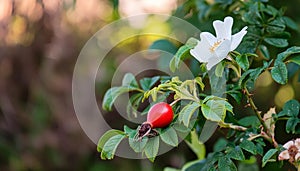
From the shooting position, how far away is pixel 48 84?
223cm

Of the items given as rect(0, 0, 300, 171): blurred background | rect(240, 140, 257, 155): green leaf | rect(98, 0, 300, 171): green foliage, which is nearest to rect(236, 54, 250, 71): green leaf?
rect(98, 0, 300, 171): green foliage

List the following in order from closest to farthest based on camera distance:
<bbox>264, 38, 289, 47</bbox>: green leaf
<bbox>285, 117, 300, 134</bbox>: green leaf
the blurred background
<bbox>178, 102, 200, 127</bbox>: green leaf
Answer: <bbox>178, 102, 200, 127</bbox>: green leaf, <bbox>285, 117, 300, 134</bbox>: green leaf, <bbox>264, 38, 289, 47</bbox>: green leaf, the blurred background

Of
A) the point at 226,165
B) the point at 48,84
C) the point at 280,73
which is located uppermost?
the point at 280,73

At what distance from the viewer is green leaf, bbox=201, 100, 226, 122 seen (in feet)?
1.76

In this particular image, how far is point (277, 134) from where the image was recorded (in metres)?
1.38

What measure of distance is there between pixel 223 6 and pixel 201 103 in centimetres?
41

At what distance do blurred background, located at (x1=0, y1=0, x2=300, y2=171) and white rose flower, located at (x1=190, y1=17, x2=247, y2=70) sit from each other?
1.39m

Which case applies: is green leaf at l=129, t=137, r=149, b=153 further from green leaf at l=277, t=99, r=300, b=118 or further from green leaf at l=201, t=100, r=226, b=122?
green leaf at l=277, t=99, r=300, b=118

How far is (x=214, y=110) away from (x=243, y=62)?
0.07 metres

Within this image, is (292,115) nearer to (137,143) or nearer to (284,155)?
(284,155)

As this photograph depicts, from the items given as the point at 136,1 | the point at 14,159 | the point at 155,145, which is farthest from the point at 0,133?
the point at 155,145

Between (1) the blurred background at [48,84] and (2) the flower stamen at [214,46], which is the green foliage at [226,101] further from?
(1) the blurred background at [48,84]

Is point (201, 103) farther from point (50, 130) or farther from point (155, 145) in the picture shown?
point (50, 130)

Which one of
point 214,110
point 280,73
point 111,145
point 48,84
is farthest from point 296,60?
point 48,84
